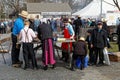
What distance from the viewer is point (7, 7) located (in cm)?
9475

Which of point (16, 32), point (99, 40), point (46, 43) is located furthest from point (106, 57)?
point (16, 32)

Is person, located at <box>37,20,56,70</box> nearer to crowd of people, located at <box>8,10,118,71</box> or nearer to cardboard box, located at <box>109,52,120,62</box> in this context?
crowd of people, located at <box>8,10,118,71</box>

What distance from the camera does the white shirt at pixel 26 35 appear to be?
39.9ft

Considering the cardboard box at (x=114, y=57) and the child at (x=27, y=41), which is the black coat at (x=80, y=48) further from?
the cardboard box at (x=114, y=57)

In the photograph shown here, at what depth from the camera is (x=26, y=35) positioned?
12.2m

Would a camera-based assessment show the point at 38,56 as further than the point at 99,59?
Yes

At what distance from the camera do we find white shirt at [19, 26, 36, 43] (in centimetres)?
1215

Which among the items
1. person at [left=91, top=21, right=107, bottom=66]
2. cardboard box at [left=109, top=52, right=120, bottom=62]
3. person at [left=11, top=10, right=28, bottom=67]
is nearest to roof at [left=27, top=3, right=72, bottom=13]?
cardboard box at [left=109, top=52, right=120, bottom=62]

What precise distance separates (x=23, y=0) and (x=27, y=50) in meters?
84.3

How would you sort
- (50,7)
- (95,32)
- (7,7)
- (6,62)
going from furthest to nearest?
(7,7), (50,7), (6,62), (95,32)

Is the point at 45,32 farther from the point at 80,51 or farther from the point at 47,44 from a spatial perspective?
the point at 80,51

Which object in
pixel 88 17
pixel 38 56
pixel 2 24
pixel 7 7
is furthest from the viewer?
pixel 7 7

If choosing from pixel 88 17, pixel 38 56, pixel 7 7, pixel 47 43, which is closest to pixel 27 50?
pixel 47 43

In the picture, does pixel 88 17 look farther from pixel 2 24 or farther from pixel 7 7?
pixel 7 7
